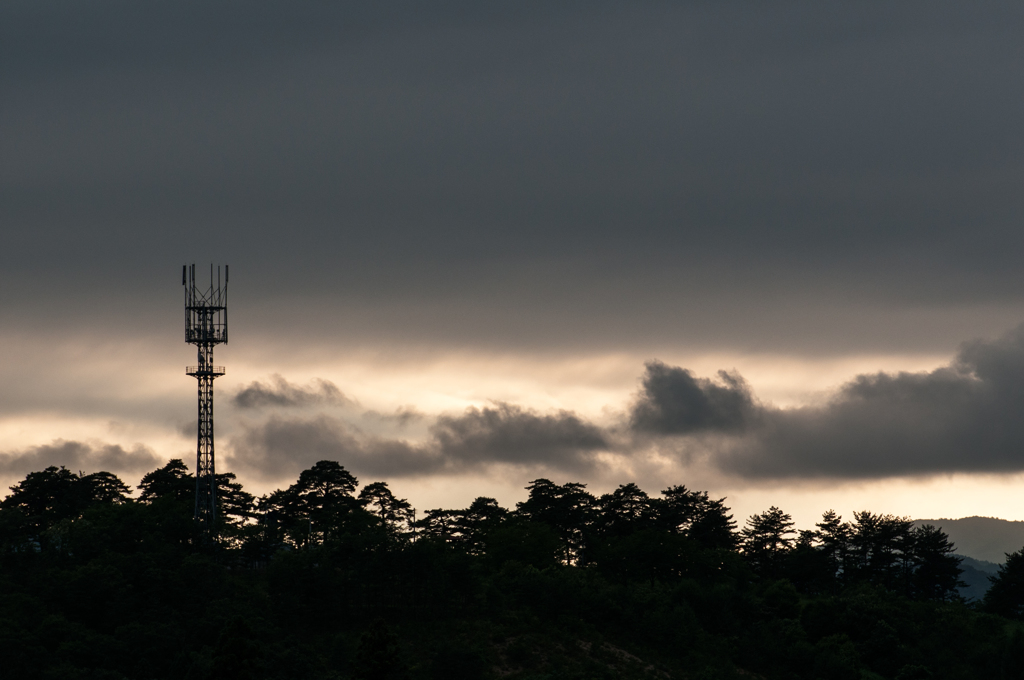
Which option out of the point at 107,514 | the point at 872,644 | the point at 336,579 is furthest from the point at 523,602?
the point at 107,514

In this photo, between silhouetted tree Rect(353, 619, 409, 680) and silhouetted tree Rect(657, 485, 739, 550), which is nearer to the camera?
silhouetted tree Rect(353, 619, 409, 680)

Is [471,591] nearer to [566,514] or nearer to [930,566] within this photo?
[566,514]

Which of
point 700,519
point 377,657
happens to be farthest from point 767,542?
point 377,657

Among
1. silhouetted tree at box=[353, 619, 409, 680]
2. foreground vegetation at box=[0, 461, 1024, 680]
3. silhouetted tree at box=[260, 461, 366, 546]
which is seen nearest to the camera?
silhouetted tree at box=[353, 619, 409, 680]

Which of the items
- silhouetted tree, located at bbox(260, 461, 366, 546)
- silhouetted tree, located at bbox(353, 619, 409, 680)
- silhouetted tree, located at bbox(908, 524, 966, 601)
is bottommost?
silhouetted tree, located at bbox(353, 619, 409, 680)

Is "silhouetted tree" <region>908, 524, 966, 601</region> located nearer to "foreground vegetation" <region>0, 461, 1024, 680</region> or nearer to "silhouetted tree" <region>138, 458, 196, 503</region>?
"foreground vegetation" <region>0, 461, 1024, 680</region>

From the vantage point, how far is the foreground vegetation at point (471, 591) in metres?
111

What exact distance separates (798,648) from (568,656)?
29.7 metres

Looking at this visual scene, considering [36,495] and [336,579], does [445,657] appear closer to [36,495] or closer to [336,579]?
[336,579]

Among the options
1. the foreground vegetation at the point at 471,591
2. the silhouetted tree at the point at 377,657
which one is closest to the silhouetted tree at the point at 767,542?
the foreground vegetation at the point at 471,591

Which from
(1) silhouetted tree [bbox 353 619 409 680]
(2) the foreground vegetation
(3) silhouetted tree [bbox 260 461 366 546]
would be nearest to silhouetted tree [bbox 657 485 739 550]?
(2) the foreground vegetation

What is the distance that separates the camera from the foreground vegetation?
111m

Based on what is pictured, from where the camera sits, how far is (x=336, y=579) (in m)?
127

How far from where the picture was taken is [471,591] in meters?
132
